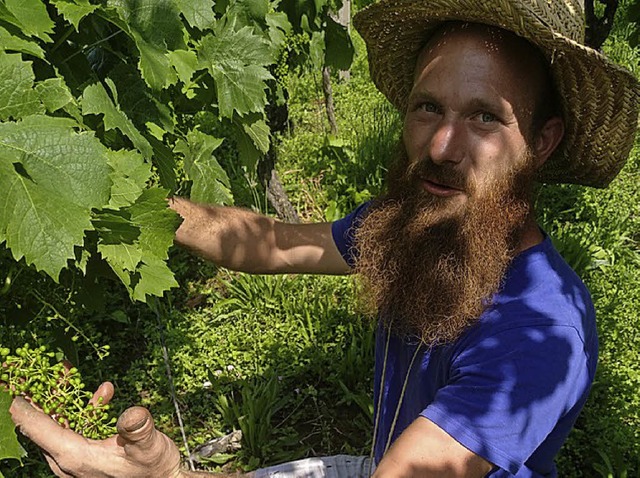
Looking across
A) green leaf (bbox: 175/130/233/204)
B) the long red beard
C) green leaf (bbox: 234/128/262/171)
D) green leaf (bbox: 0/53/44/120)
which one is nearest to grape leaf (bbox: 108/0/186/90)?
green leaf (bbox: 0/53/44/120)

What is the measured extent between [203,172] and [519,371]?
5.24 feet

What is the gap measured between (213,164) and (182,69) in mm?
910

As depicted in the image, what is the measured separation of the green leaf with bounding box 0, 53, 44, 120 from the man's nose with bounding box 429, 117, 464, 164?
979mm

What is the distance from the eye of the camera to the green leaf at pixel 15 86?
1.47 m

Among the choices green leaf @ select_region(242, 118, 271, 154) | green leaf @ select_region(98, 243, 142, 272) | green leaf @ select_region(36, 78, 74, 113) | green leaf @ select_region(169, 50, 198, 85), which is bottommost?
green leaf @ select_region(242, 118, 271, 154)

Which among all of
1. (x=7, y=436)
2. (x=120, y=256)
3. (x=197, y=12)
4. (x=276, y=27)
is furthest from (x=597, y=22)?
(x=7, y=436)

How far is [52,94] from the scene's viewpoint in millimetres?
1595

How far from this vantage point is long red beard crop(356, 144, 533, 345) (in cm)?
190

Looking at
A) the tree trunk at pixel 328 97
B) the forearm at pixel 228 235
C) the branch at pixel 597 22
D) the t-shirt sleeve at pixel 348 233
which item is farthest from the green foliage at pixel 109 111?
the tree trunk at pixel 328 97

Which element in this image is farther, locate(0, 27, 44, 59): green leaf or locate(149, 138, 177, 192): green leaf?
locate(149, 138, 177, 192): green leaf

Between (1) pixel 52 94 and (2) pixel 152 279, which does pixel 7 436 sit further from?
(1) pixel 52 94

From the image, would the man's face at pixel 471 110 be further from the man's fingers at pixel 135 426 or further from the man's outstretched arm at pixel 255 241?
the man's fingers at pixel 135 426

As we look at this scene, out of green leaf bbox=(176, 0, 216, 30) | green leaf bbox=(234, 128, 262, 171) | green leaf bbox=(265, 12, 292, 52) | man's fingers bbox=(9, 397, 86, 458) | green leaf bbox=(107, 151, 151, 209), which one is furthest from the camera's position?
green leaf bbox=(265, 12, 292, 52)

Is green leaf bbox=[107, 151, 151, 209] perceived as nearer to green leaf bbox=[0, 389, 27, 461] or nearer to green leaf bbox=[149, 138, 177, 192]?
green leaf bbox=[149, 138, 177, 192]
